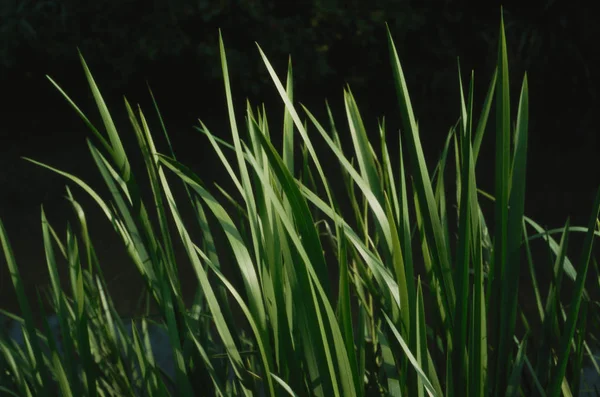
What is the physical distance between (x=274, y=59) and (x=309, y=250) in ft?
11.9

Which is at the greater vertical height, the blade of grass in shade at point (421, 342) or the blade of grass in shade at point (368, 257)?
the blade of grass in shade at point (368, 257)

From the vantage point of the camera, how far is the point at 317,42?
4441 mm

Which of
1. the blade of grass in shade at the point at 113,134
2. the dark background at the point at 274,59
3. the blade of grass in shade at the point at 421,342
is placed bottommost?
the dark background at the point at 274,59

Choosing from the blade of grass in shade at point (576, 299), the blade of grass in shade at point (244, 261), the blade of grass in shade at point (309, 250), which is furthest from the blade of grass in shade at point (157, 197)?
the blade of grass in shade at point (576, 299)

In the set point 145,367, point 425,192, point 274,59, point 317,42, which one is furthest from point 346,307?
point 317,42

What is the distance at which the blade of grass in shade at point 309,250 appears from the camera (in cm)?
75

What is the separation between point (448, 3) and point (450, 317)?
3905mm

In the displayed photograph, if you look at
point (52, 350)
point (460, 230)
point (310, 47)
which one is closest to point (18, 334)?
point (52, 350)

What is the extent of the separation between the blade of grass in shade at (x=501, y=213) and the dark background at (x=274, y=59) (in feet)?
9.31

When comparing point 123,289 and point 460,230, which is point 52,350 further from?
point 123,289

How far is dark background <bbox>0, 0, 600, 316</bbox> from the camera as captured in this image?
413 centimetres

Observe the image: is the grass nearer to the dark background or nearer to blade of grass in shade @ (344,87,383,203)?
blade of grass in shade @ (344,87,383,203)

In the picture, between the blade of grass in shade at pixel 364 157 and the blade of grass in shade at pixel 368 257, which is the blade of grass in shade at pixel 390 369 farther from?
the blade of grass in shade at pixel 364 157

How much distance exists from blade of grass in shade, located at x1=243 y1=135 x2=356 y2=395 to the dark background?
2916mm
